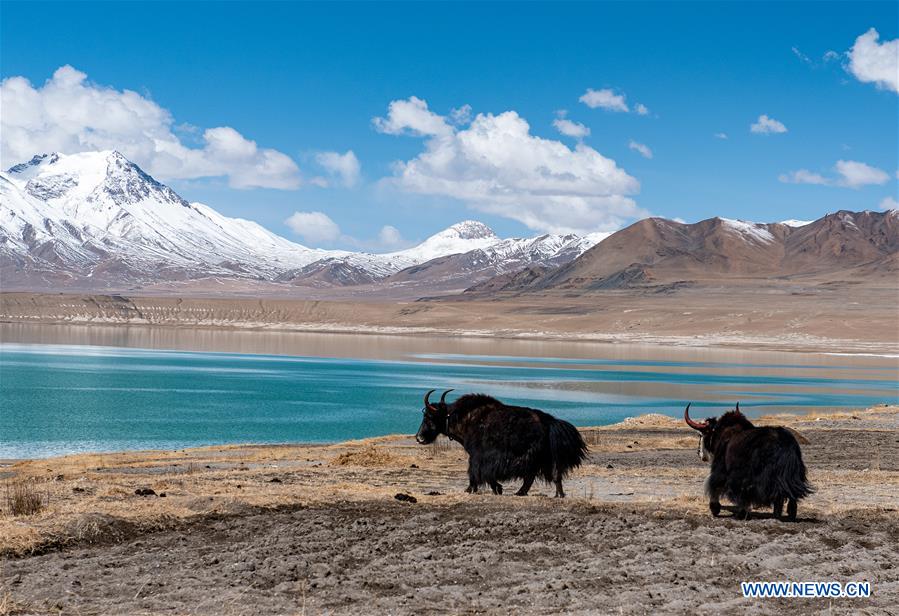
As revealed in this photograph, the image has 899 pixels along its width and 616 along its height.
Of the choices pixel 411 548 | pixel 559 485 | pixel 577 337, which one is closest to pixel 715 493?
pixel 559 485

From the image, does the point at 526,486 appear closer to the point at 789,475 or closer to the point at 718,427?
the point at 718,427

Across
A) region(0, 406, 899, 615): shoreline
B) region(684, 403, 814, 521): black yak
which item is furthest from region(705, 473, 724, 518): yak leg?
region(0, 406, 899, 615): shoreline

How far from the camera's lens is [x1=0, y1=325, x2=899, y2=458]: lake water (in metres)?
35.7

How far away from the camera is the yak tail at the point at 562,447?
1341 cm

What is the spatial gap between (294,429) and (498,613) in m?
29.2

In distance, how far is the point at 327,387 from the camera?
183 feet

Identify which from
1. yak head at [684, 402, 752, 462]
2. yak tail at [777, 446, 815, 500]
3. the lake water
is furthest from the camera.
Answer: the lake water

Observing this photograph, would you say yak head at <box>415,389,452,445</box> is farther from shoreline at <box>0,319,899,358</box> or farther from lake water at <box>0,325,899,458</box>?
shoreline at <box>0,319,899,358</box>

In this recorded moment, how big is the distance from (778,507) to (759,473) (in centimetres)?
43

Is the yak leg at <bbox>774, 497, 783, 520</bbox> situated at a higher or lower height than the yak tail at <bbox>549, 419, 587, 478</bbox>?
lower

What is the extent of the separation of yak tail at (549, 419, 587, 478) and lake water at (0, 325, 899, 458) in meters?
18.6

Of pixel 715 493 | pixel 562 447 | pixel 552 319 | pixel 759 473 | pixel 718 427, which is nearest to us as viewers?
pixel 759 473

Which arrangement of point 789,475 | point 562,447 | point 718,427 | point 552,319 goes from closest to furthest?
point 789,475 < point 718,427 < point 562,447 < point 552,319

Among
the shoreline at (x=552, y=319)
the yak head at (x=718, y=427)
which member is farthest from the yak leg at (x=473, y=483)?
the shoreline at (x=552, y=319)
